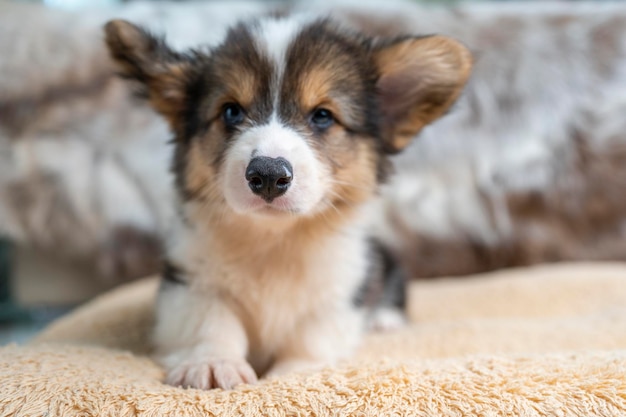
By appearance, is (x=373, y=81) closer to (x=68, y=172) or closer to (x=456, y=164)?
(x=456, y=164)

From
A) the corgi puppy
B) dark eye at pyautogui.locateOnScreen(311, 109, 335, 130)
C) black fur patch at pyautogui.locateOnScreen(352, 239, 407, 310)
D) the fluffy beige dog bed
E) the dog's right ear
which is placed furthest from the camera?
black fur patch at pyautogui.locateOnScreen(352, 239, 407, 310)

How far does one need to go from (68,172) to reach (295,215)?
188 centimetres

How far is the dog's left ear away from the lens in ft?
6.88

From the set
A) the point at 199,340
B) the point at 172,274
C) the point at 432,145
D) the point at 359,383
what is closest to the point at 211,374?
the point at 199,340

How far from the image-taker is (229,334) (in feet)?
6.03

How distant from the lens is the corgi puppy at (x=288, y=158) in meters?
1.83

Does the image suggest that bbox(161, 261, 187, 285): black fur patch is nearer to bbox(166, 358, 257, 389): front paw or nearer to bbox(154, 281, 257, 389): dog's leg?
bbox(154, 281, 257, 389): dog's leg

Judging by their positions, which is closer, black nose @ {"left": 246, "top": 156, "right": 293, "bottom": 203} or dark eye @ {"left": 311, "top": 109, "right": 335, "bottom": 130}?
→ black nose @ {"left": 246, "top": 156, "right": 293, "bottom": 203}

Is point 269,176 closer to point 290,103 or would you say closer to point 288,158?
point 288,158

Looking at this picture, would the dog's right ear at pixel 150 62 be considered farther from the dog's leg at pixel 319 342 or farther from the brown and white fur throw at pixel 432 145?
the brown and white fur throw at pixel 432 145

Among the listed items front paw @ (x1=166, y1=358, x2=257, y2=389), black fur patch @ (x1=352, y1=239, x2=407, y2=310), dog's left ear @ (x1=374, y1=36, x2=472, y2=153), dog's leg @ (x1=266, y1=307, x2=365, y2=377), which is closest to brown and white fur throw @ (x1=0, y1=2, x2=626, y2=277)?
black fur patch @ (x1=352, y1=239, x2=407, y2=310)

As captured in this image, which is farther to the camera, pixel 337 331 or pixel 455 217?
pixel 455 217

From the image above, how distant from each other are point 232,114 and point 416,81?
26.1 inches

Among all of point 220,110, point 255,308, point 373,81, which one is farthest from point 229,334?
point 373,81
